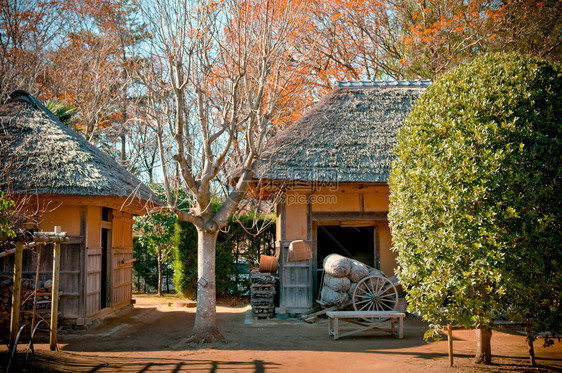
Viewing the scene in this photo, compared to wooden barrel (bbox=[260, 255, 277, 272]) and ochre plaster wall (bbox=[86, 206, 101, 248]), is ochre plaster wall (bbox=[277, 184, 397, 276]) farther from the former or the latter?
ochre plaster wall (bbox=[86, 206, 101, 248])

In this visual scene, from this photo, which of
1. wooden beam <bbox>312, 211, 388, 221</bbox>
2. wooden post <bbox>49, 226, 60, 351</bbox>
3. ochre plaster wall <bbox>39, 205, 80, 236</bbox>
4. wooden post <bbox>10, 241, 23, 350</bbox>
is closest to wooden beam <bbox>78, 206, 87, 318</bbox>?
ochre plaster wall <bbox>39, 205, 80, 236</bbox>

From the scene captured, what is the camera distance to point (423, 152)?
6.13 m

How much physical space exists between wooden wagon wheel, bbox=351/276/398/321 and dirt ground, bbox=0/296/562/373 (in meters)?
0.70

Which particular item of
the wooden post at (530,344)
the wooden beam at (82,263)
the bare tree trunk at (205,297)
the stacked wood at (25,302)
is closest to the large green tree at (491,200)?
the wooden post at (530,344)

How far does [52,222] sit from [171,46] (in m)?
4.54

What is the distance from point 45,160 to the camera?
9375 millimetres

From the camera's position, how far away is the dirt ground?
6324 mm

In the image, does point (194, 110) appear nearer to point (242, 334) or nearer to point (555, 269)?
point (242, 334)

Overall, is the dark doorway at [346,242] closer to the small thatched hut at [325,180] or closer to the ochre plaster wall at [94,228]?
the small thatched hut at [325,180]

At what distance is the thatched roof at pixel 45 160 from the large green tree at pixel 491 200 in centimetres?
532

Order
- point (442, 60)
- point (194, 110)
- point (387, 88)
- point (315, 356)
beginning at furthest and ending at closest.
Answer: point (442, 60)
point (387, 88)
point (194, 110)
point (315, 356)

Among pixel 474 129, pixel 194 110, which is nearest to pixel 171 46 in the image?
pixel 194 110

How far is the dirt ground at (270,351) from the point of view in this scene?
632cm

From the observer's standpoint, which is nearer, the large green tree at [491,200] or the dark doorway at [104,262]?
the large green tree at [491,200]
